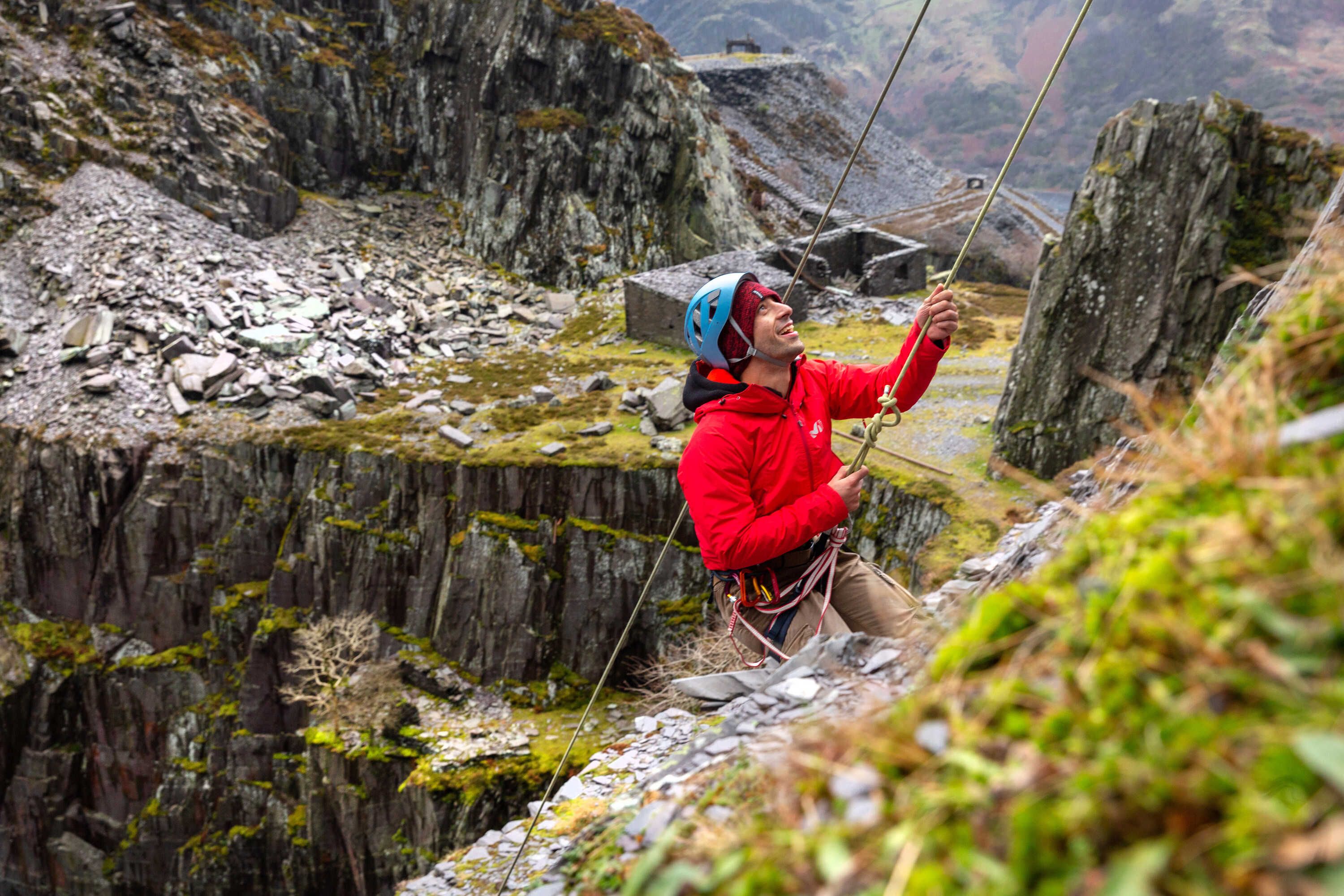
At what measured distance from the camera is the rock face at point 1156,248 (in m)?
11.9

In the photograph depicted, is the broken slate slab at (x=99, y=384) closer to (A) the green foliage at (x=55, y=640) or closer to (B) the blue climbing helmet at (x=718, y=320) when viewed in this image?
(A) the green foliage at (x=55, y=640)

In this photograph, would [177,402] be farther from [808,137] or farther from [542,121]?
[808,137]

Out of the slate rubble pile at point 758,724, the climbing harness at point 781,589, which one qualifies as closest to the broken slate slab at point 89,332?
the slate rubble pile at point 758,724

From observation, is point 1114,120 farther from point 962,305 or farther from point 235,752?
point 235,752

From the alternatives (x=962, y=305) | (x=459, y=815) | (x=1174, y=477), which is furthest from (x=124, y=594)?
(x=962, y=305)

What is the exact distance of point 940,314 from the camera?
15.3 feet

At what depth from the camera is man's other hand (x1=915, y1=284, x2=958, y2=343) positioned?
14.9 ft

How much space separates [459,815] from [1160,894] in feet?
57.2

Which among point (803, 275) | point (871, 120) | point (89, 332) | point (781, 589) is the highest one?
point (803, 275)

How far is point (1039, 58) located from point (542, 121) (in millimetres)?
132904

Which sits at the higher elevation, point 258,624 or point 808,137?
point 808,137

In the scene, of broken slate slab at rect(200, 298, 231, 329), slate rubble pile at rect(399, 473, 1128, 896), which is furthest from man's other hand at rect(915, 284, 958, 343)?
broken slate slab at rect(200, 298, 231, 329)

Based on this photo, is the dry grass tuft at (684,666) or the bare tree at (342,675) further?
the bare tree at (342,675)

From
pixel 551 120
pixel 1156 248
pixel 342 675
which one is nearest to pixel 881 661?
pixel 1156 248
